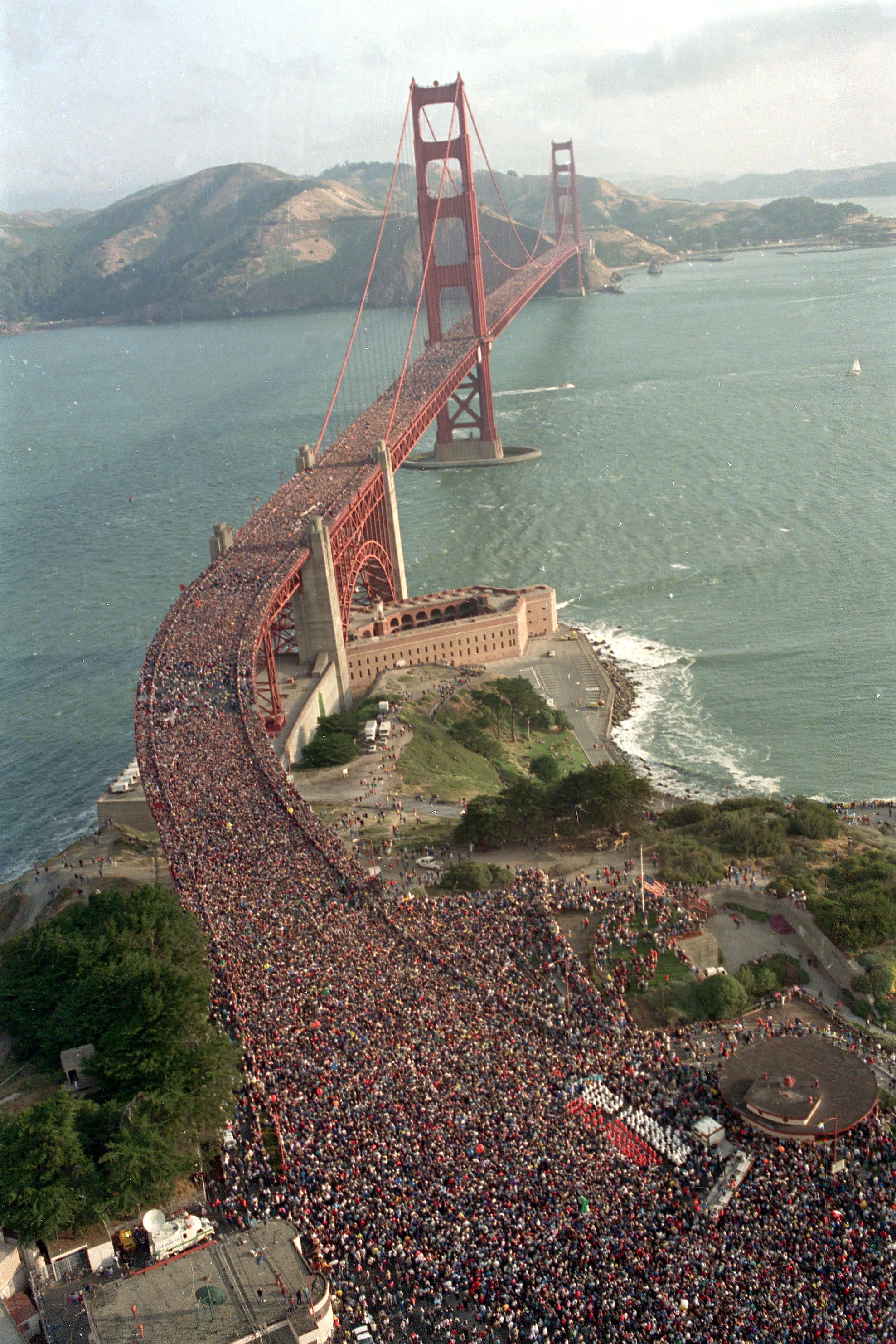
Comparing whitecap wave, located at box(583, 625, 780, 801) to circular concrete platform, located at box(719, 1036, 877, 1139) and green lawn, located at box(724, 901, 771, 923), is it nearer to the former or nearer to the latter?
green lawn, located at box(724, 901, 771, 923)

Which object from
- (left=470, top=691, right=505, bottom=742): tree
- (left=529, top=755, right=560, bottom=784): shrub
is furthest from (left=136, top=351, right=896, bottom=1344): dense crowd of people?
(left=470, top=691, right=505, bottom=742): tree

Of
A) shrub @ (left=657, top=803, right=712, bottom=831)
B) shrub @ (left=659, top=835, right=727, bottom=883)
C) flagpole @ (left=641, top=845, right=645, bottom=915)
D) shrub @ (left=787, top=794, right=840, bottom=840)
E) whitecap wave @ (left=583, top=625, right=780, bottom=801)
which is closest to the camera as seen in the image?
flagpole @ (left=641, top=845, right=645, bottom=915)

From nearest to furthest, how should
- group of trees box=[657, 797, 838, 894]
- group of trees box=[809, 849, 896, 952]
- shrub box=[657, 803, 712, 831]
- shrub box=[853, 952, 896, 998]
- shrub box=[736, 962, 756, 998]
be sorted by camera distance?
shrub box=[853, 952, 896, 998], shrub box=[736, 962, 756, 998], group of trees box=[809, 849, 896, 952], group of trees box=[657, 797, 838, 894], shrub box=[657, 803, 712, 831]

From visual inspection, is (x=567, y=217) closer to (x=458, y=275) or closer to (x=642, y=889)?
(x=458, y=275)

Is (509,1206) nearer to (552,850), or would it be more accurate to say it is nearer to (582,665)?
(552,850)

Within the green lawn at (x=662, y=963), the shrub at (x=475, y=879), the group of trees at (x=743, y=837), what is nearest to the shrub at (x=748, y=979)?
the green lawn at (x=662, y=963)

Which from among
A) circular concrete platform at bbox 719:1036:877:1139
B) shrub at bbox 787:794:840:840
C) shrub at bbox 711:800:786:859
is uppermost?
circular concrete platform at bbox 719:1036:877:1139

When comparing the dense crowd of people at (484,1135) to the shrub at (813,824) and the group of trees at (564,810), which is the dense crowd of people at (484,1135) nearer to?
the group of trees at (564,810)
